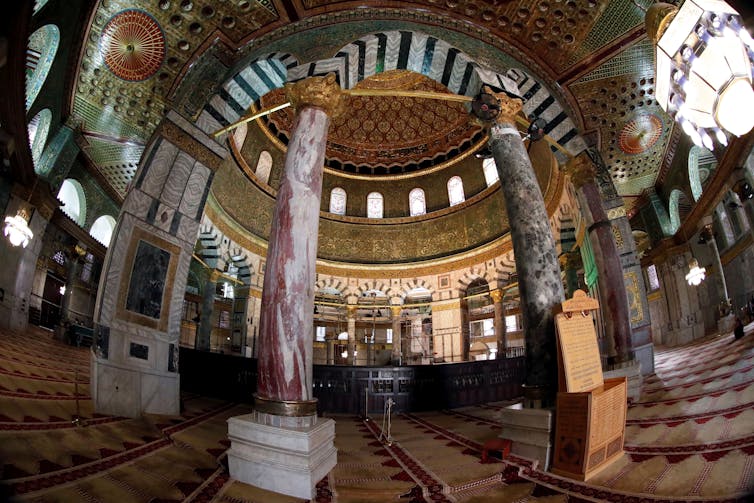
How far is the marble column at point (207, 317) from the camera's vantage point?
1171 cm

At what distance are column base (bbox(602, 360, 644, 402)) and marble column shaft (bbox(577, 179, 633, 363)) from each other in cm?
27

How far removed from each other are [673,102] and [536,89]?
216 centimetres

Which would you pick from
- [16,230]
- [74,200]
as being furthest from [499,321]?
[74,200]

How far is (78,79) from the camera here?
22.6 feet

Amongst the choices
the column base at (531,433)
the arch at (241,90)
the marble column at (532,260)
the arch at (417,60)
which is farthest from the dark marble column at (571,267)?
the arch at (241,90)

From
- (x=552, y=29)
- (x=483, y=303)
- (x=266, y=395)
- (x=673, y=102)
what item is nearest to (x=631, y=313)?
(x=673, y=102)

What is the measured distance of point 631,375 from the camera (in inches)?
215

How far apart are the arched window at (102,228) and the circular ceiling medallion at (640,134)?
1668cm

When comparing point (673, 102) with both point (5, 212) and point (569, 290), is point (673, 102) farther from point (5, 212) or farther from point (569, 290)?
point (5, 212)

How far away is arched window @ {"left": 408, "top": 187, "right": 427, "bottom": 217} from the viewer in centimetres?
1600

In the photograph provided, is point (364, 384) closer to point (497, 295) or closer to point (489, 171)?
point (497, 295)

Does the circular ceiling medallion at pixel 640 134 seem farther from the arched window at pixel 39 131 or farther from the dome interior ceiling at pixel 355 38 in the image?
the arched window at pixel 39 131

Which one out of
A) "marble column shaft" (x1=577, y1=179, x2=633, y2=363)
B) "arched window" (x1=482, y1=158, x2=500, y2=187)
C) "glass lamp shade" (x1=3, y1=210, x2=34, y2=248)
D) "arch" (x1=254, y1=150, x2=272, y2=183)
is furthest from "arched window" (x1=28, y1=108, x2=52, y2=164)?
"arched window" (x1=482, y1=158, x2=500, y2=187)

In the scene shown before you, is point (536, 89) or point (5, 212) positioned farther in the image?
point (5, 212)
